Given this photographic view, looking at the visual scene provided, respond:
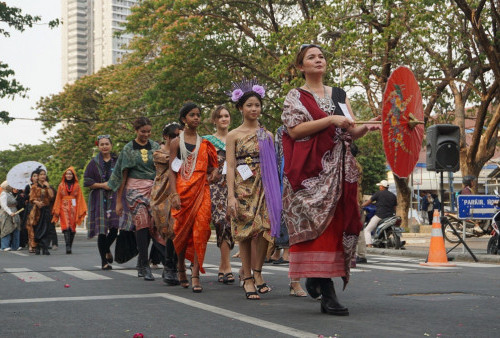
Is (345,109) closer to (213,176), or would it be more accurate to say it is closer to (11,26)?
(213,176)

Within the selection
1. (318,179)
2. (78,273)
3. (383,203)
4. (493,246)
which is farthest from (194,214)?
(383,203)

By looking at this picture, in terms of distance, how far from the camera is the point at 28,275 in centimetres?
1062

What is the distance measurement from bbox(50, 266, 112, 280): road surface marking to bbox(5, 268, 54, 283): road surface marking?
0.41 meters

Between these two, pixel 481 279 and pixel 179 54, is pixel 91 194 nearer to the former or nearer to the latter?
pixel 481 279

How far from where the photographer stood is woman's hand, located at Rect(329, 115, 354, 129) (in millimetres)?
5879

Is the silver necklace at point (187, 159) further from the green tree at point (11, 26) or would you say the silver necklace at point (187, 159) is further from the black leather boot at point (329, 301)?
the green tree at point (11, 26)

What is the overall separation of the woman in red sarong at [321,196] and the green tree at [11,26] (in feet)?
82.6

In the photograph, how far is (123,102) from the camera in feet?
137

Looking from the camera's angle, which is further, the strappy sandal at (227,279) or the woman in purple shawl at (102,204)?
the woman in purple shawl at (102,204)

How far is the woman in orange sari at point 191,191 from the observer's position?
836cm

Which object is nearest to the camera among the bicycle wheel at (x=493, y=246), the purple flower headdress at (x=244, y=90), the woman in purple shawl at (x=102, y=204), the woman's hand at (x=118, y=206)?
the purple flower headdress at (x=244, y=90)

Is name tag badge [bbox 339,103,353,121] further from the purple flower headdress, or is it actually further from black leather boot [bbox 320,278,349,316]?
the purple flower headdress

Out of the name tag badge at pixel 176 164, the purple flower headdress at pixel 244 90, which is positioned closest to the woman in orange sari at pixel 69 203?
the name tag badge at pixel 176 164

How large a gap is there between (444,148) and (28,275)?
6.96 m
